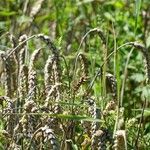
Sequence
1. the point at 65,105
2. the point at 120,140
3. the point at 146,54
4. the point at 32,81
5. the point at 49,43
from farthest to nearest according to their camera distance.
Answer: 1. the point at 65,105
2. the point at 32,81
3. the point at 49,43
4. the point at 146,54
5. the point at 120,140

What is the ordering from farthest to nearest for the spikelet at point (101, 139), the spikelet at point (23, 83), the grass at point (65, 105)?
1. the spikelet at point (23, 83)
2. the grass at point (65, 105)
3. the spikelet at point (101, 139)

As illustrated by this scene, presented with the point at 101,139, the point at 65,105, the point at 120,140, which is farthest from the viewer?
the point at 65,105

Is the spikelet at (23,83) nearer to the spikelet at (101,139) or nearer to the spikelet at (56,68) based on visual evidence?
the spikelet at (56,68)

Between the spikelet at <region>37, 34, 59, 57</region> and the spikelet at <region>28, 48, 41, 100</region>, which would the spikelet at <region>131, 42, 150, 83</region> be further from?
the spikelet at <region>28, 48, 41, 100</region>

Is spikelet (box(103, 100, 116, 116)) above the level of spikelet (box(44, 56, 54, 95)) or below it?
below

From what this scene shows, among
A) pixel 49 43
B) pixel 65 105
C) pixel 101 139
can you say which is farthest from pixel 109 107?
pixel 101 139

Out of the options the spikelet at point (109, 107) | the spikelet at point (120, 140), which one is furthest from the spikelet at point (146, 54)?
the spikelet at point (120, 140)

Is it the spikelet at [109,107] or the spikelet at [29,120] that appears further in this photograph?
the spikelet at [109,107]

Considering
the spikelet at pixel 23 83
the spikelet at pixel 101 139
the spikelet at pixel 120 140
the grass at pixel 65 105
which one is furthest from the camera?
the spikelet at pixel 23 83

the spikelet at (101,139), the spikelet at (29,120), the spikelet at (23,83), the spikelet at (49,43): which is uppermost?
the spikelet at (49,43)

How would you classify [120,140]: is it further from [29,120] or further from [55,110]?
[55,110]

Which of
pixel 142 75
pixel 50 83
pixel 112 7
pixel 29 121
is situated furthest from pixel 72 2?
pixel 29 121

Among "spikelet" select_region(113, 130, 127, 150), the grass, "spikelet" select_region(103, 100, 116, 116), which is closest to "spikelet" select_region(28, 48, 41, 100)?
the grass

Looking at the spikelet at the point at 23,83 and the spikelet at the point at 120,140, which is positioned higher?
the spikelet at the point at 23,83
